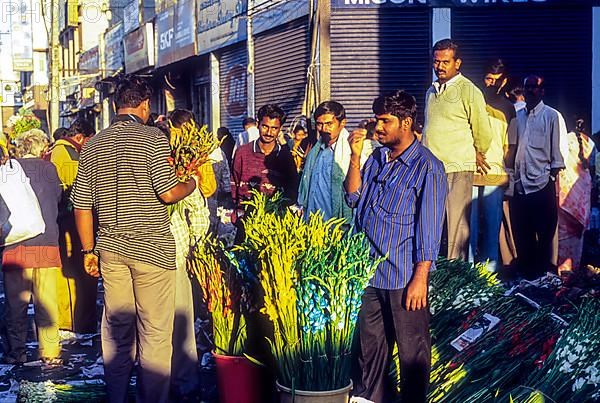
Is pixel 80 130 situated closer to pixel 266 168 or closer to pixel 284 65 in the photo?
pixel 266 168

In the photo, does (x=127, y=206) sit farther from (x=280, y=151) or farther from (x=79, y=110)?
(x=79, y=110)

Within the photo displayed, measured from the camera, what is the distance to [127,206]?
5152 mm

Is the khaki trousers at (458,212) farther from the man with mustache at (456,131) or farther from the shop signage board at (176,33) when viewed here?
the shop signage board at (176,33)

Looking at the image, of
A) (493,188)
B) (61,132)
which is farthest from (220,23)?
(493,188)

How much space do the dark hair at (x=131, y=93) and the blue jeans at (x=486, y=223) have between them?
377 cm

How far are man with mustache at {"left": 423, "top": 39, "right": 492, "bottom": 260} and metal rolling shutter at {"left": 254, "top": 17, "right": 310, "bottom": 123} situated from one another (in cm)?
618

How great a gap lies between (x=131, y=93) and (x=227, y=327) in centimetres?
159

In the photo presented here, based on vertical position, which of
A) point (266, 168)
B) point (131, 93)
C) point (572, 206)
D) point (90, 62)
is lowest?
point (572, 206)

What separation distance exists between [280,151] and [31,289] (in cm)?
237

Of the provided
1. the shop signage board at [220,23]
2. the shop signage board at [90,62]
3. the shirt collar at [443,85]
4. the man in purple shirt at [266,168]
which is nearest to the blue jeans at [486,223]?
the shirt collar at [443,85]

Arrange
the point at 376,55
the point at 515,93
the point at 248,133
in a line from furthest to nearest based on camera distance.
Answer: the point at 376,55, the point at 248,133, the point at 515,93

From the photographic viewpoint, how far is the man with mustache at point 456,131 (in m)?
6.93

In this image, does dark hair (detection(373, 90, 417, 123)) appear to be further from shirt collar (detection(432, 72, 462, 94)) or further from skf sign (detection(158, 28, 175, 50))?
skf sign (detection(158, 28, 175, 50))

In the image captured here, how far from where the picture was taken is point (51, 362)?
6953 mm
